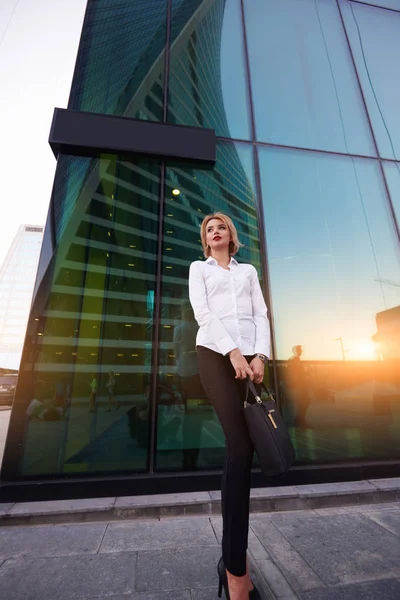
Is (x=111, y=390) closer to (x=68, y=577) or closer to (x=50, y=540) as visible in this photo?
(x=50, y=540)

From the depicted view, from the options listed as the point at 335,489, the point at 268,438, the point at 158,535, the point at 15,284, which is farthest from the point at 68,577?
the point at 15,284

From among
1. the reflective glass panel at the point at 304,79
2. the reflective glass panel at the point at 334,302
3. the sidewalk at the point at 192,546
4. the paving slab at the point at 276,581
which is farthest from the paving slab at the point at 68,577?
the reflective glass panel at the point at 304,79

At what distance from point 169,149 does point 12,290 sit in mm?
120682

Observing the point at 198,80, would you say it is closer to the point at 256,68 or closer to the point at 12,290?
the point at 256,68

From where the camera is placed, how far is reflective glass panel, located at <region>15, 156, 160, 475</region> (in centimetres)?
290

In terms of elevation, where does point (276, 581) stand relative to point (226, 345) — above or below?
below

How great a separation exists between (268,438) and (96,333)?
2.55 m

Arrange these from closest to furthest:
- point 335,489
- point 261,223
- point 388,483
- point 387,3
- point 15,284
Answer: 1. point 335,489
2. point 388,483
3. point 261,223
4. point 387,3
5. point 15,284

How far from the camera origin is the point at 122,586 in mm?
1566

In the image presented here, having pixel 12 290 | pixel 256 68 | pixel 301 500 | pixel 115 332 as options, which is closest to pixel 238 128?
pixel 256 68

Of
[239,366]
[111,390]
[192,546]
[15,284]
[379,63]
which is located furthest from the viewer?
[15,284]

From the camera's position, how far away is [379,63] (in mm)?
5594

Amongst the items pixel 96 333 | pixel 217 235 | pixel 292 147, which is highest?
pixel 292 147

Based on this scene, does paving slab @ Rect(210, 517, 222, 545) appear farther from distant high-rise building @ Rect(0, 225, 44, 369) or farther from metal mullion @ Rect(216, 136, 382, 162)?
distant high-rise building @ Rect(0, 225, 44, 369)
